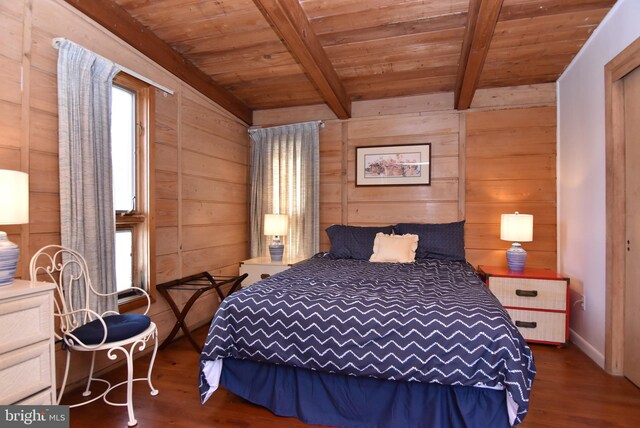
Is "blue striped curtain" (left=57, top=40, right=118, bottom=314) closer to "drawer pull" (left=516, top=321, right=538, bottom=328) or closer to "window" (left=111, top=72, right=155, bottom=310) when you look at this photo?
"window" (left=111, top=72, right=155, bottom=310)

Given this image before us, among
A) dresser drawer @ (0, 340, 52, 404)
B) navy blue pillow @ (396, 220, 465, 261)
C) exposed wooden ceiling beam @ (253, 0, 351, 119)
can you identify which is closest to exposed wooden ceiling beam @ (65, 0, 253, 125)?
exposed wooden ceiling beam @ (253, 0, 351, 119)

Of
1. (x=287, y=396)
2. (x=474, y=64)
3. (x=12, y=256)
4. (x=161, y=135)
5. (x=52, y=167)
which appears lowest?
(x=287, y=396)

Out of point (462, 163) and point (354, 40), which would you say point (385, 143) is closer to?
point (462, 163)

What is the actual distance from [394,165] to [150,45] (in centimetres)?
249

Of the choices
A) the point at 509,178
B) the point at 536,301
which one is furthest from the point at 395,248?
the point at 509,178

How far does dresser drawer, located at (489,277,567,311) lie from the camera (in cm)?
282

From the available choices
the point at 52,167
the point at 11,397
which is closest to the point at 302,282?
the point at 11,397

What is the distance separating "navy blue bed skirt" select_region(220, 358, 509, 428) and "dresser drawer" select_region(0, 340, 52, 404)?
826mm

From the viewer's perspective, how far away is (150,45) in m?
2.65

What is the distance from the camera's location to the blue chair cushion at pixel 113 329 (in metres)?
1.79

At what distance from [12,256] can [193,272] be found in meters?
1.71

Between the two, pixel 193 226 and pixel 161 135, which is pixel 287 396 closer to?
pixel 193 226

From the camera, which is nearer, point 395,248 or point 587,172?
point 587,172

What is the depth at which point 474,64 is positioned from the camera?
2619 millimetres
